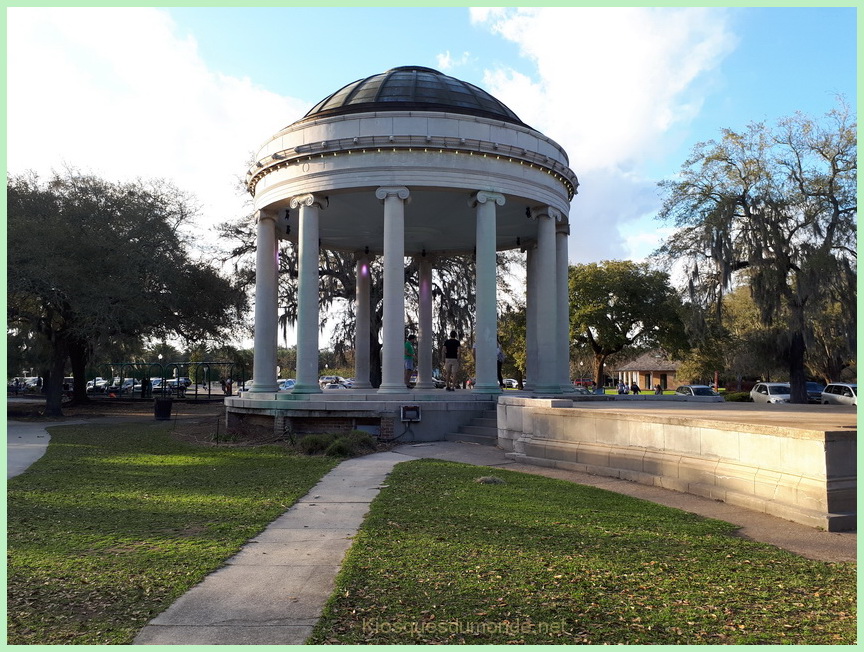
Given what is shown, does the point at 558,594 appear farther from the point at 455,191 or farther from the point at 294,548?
the point at 455,191

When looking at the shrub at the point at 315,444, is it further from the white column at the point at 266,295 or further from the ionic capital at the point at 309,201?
the ionic capital at the point at 309,201

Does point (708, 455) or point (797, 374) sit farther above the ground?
point (797, 374)

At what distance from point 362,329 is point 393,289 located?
8.50 m

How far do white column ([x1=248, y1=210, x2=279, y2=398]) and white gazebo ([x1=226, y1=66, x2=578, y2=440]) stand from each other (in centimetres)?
4

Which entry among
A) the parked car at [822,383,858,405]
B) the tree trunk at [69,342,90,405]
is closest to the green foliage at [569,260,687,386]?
the parked car at [822,383,858,405]

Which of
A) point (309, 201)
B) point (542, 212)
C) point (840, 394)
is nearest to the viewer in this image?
point (309, 201)

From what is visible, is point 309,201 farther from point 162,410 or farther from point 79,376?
point 79,376

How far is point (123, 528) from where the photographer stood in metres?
8.25

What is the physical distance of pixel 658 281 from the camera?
4753 cm

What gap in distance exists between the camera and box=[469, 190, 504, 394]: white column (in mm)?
20062

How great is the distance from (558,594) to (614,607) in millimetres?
492

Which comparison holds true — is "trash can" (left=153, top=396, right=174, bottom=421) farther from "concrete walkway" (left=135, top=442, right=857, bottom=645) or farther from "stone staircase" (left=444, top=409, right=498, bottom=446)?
"concrete walkway" (left=135, top=442, right=857, bottom=645)

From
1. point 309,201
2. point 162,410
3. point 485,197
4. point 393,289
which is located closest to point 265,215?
point 309,201

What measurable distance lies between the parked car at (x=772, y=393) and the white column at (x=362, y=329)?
24.8 metres
